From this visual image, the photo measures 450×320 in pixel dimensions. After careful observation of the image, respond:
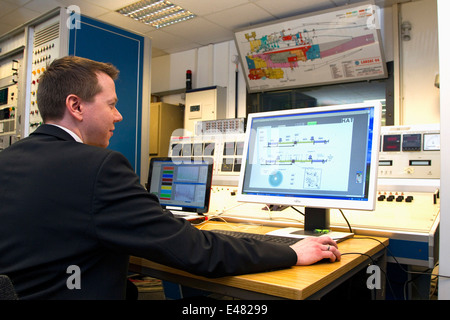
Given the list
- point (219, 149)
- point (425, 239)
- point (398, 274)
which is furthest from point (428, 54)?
point (425, 239)

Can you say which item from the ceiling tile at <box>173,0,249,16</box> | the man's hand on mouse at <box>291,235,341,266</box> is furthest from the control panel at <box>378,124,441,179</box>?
the ceiling tile at <box>173,0,249,16</box>

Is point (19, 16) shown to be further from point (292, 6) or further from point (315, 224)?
point (315, 224)

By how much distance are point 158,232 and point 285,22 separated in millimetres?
3858

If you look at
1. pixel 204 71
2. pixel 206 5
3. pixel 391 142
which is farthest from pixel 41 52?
pixel 204 71

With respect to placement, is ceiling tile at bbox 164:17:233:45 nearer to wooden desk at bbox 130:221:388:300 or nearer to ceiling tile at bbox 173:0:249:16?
ceiling tile at bbox 173:0:249:16

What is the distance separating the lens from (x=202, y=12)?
4211 millimetres

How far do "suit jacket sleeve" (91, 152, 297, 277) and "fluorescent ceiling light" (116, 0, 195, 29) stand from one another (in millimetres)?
3749

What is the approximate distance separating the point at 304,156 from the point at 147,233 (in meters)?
0.70

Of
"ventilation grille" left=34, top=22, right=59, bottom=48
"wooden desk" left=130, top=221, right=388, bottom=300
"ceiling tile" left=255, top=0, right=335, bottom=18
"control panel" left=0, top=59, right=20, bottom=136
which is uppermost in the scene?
"ceiling tile" left=255, top=0, right=335, bottom=18

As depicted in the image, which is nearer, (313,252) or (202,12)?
(313,252)

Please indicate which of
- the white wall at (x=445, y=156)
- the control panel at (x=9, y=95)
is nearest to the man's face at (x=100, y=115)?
the white wall at (x=445, y=156)

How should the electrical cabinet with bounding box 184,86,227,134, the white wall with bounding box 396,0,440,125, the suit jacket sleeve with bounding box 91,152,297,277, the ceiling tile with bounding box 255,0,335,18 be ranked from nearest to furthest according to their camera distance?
1. the suit jacket sleeve with bounding box 91,152,297,277
2. the white wall with bounding box 396,0,440,125
3. the ceiling tile with bounding box 255,0,335,18
4. the electrical cabinet with bounding box 184,86,227,134

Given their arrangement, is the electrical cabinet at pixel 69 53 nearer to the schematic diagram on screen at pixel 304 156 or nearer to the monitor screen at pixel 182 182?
the monitor screen at pixel 182 182

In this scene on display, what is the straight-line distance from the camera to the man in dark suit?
2.47ft
